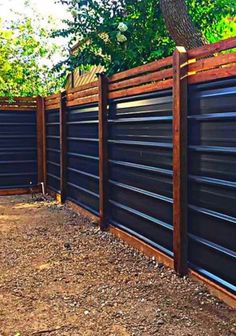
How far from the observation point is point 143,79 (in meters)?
3.96

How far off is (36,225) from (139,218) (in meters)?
1.75

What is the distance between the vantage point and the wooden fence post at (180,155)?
10.8 ft

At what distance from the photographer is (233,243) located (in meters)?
2.84

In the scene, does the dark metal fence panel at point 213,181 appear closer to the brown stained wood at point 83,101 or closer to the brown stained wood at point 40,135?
the brown stained wood at point 83,101

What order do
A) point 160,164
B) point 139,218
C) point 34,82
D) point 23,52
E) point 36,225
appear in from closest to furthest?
point 160,164, point 139,218, point 36,225, point 23,52, point 34,82

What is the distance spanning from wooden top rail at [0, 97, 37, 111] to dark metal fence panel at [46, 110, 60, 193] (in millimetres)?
449

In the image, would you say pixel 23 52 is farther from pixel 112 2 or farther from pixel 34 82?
pixel 112 2

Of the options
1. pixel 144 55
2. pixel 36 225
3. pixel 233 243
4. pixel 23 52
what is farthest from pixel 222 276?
pixel 23 52

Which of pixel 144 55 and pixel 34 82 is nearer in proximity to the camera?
pixel 144 55

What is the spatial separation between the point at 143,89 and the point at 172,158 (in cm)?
81

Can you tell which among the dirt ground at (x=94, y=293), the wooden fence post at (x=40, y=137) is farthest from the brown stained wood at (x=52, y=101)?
the dirt ground at (x=94, y=293)

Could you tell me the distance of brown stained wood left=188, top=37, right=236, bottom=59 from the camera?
2823mm

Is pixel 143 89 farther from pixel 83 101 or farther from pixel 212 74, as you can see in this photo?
pixel 83 101

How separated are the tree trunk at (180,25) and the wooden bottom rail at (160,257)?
2.38 meters
